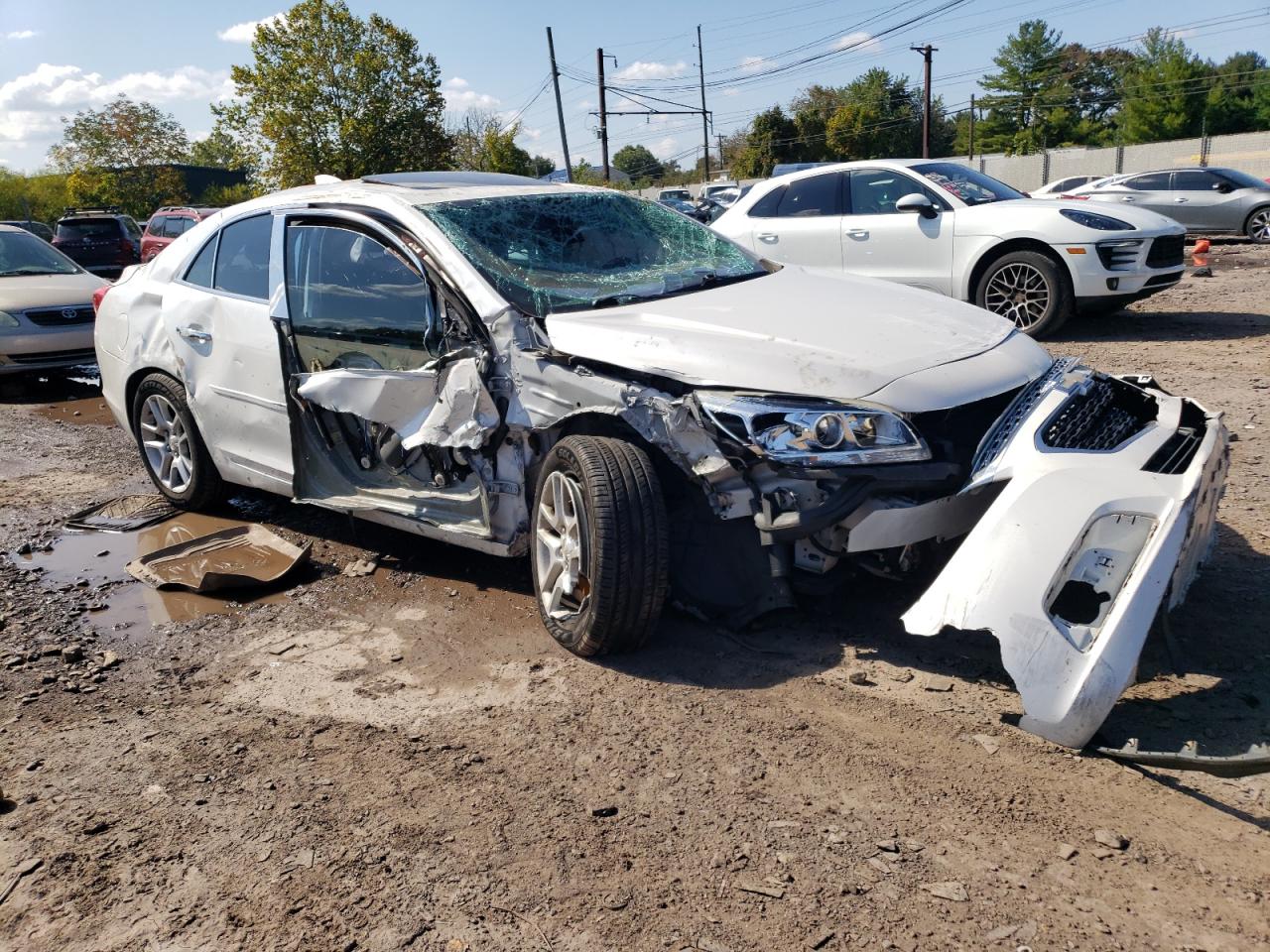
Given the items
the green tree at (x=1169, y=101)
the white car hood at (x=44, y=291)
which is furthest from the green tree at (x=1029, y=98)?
the white car hood at (x=44, y=291)

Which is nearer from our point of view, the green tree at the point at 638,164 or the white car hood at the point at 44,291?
the white car hood at the point at 44,291

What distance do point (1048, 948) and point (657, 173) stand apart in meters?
97.1

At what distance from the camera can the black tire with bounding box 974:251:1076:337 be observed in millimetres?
8703

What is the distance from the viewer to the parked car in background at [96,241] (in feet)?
65.4

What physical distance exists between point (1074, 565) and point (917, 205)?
685 cm

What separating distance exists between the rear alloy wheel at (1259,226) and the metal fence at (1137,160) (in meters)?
16.4

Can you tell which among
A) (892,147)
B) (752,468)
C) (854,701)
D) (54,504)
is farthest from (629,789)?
(892,147)

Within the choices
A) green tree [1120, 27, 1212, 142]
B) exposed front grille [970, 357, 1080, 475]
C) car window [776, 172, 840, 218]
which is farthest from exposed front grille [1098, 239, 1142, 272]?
green tree [1120, 27, 1212, 142]

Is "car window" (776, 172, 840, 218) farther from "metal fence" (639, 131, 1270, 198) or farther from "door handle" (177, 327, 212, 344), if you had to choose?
"metal fence" (639, 131, 1270, 198)

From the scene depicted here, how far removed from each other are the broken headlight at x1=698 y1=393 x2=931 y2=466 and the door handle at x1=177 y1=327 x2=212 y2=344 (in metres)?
3.04

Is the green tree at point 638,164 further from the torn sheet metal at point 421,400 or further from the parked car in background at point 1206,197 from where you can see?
the torn sheet metal at point 421,400

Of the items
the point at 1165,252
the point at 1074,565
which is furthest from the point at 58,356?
the point at 1165,252

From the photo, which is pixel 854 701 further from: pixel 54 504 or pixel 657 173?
pixel 657 173

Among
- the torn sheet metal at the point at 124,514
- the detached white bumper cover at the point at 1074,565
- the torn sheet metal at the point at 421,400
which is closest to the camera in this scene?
the detached white bumper cover at the point at 1074,565
